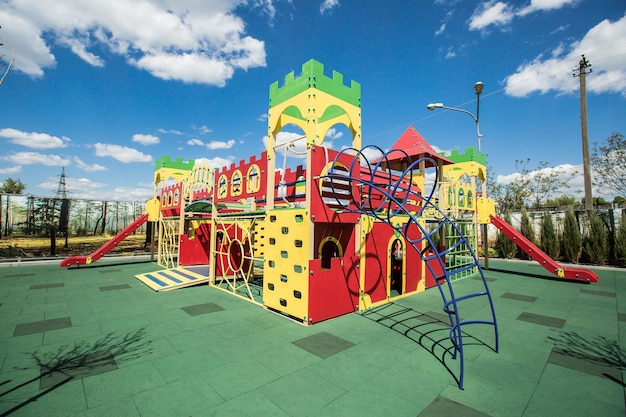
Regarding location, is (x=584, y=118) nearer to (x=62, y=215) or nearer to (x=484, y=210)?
(x=484, y=210)

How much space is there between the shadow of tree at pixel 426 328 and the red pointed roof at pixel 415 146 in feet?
19.5

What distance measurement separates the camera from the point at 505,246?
18.7 m

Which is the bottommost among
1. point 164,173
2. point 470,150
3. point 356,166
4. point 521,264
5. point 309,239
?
point 521,264

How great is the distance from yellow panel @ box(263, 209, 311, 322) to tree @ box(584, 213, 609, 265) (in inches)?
724

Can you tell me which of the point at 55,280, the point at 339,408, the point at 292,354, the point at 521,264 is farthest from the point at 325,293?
the point at 521,264

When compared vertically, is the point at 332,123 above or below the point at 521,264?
above

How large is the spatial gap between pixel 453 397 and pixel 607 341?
4.41 metres

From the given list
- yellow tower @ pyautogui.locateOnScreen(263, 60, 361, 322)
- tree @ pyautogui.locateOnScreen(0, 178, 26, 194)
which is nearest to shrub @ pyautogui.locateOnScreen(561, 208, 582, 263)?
yellow tower @ pyautogui.locateOnScreen(263, 60, 361, 322)

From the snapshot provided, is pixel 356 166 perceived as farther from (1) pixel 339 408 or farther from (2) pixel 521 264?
(2) pixel 521 264

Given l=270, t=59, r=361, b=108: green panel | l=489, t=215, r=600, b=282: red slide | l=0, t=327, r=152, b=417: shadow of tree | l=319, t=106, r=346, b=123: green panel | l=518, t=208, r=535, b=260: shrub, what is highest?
l=270, t=59, r=361, b=108: green panel

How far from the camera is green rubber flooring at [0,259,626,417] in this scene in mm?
3404

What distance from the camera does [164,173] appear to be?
15.4m

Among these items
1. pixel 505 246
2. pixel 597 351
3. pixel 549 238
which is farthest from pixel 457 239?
pixel 597 351

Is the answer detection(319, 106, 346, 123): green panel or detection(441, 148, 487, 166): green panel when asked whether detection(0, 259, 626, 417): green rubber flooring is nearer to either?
detection(319, 106, 346, 123): green panel
